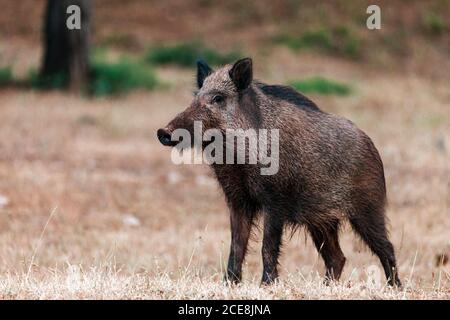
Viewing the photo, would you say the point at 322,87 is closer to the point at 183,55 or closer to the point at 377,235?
the point at 183,55

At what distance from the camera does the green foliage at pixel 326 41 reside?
2367 centimetres

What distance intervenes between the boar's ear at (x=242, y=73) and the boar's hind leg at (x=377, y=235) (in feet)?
4.12

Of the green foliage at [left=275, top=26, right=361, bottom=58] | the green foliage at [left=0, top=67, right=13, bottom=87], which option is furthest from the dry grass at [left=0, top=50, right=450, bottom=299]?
the green foliage at [left=275, top=26, right=361, bottom=58]

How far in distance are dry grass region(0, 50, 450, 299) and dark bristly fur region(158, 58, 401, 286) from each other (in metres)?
Answer: 0.32

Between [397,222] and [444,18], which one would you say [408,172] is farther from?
[444,18]

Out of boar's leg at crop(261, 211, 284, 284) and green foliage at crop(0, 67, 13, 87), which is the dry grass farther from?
green foliage at crop(0, 67, 13, 87)

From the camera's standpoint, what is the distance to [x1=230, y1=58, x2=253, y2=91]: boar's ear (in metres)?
6.26

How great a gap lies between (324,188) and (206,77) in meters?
1.09

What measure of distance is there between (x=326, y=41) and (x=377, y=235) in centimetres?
1755

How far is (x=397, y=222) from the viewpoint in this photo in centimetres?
1032

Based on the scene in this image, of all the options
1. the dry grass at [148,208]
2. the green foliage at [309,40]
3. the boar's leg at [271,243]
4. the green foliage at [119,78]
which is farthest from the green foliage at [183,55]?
the boar's leg at [271,243]

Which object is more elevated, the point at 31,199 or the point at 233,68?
the point at 233,68
